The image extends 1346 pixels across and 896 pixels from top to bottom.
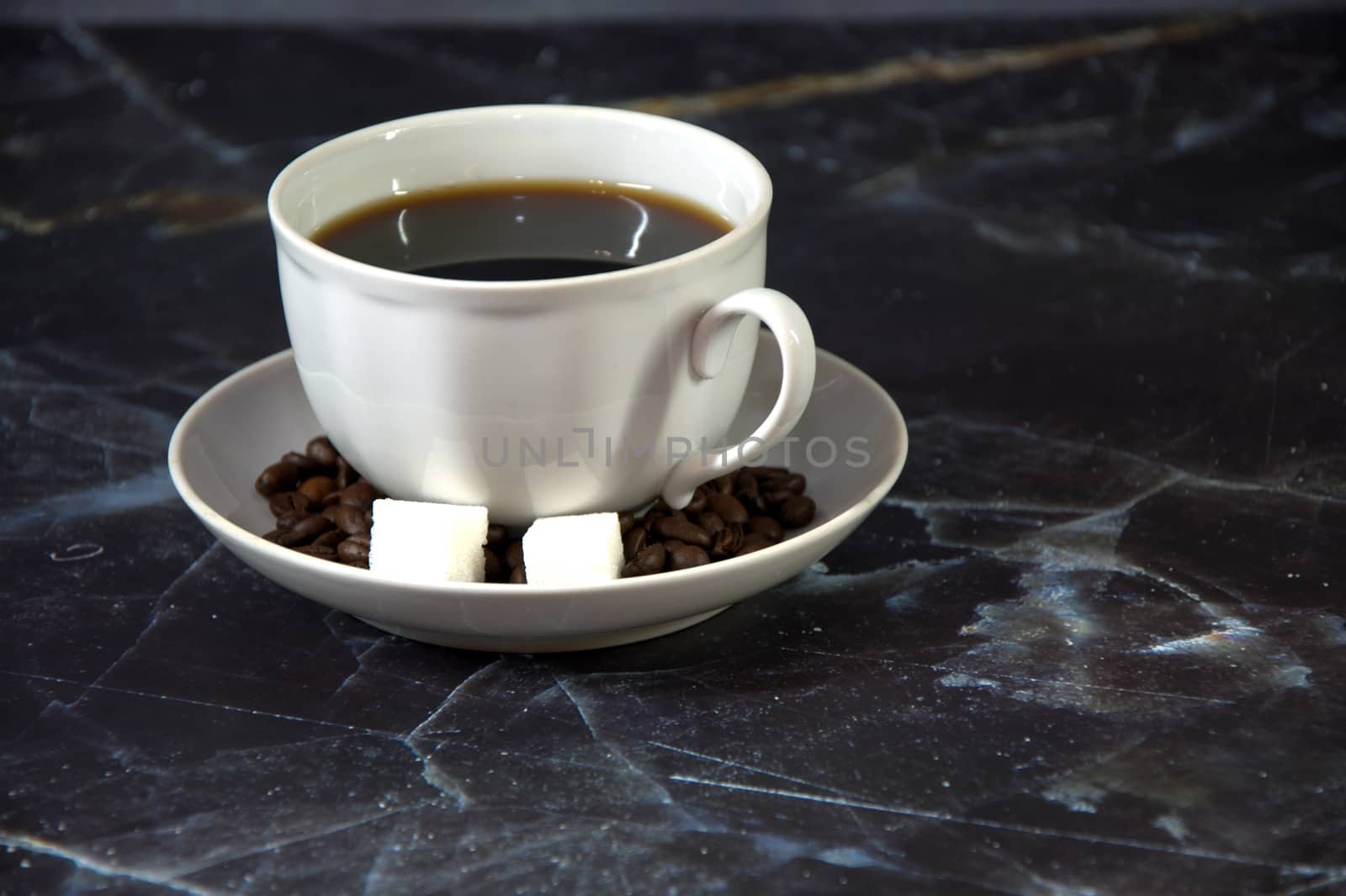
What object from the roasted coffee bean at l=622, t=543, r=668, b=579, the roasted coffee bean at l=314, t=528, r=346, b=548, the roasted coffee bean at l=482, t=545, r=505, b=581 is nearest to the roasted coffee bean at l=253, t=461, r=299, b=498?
the roasted coffee bean at l=314, t=528, r=346, b=548

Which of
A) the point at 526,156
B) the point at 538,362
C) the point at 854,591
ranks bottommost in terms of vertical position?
the point at 854,591

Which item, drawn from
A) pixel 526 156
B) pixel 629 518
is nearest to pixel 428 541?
pixel 629 518

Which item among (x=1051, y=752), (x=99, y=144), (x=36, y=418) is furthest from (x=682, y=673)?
(x=99, y=144)

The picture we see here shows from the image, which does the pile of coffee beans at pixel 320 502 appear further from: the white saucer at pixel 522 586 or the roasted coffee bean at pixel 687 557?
the roasted coffee bean at pixel 687 557

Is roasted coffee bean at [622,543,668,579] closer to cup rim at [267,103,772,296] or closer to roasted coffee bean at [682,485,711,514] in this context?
roasted coffee bean at [682,485,711,514]

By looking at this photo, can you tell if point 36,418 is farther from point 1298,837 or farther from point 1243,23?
point 1243,23

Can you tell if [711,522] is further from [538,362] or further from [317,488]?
[317,488]
